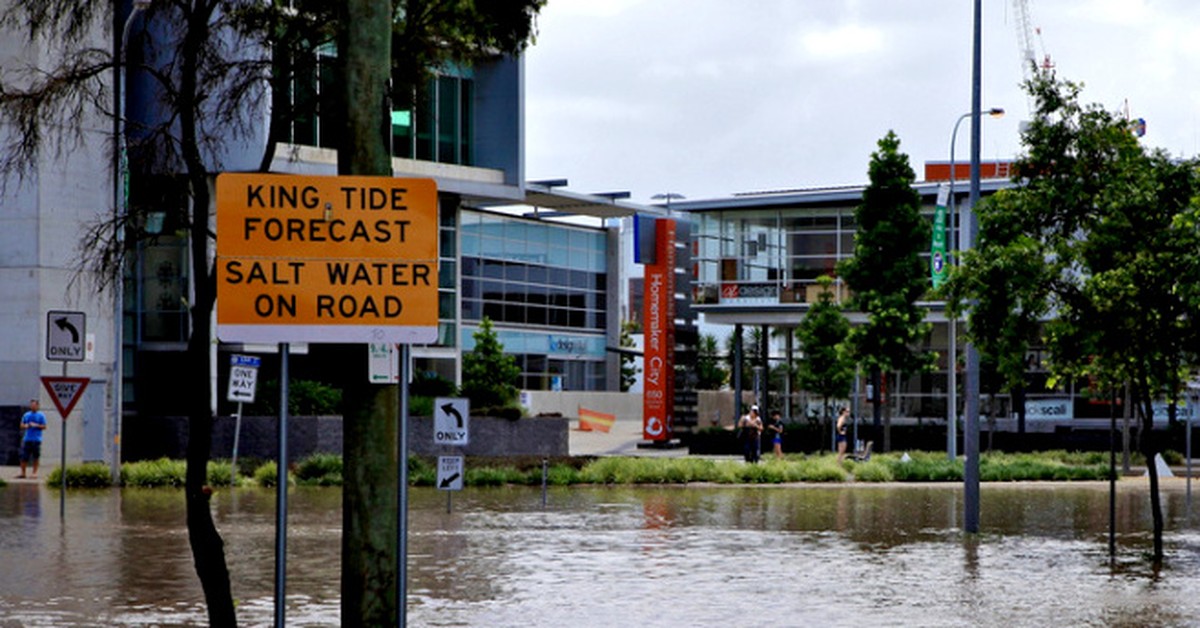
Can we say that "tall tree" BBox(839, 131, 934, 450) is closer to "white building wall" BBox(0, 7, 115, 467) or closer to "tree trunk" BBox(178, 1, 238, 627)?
"white building wall" BBox(0, 7, 115, 467)

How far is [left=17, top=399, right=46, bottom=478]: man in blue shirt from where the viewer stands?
41.1 meters

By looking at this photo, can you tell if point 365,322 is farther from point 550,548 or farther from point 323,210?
point 550,548

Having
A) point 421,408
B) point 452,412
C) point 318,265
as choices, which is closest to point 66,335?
point 452,412

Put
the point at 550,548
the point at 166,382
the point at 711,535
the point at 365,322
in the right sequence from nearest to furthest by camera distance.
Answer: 1. the point at 365,322
2. the point at 550,548
3. the point at 711,535
4. the point at 166,382

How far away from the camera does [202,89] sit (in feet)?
49.0

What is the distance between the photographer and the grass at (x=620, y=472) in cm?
3903

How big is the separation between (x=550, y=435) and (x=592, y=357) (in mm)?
37660

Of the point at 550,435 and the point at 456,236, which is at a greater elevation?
the point at 456,236

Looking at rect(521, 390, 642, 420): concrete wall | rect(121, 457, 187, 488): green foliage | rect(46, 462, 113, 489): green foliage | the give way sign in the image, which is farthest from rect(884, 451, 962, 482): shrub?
rect(521, 390, 642, 420): concrete wall

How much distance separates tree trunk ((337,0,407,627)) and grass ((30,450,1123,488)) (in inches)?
1045

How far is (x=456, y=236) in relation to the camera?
6141 cm

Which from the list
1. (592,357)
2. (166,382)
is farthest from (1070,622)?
(592,357)

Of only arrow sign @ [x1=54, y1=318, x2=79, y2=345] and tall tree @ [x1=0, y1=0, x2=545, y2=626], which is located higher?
tall tree @ [x1=0, y1=0, x2=545, y2=626]

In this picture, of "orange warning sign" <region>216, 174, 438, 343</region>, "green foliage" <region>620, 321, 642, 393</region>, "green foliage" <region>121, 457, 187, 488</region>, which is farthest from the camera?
"green foliage" <region>620, 321, 642, 393</region>
